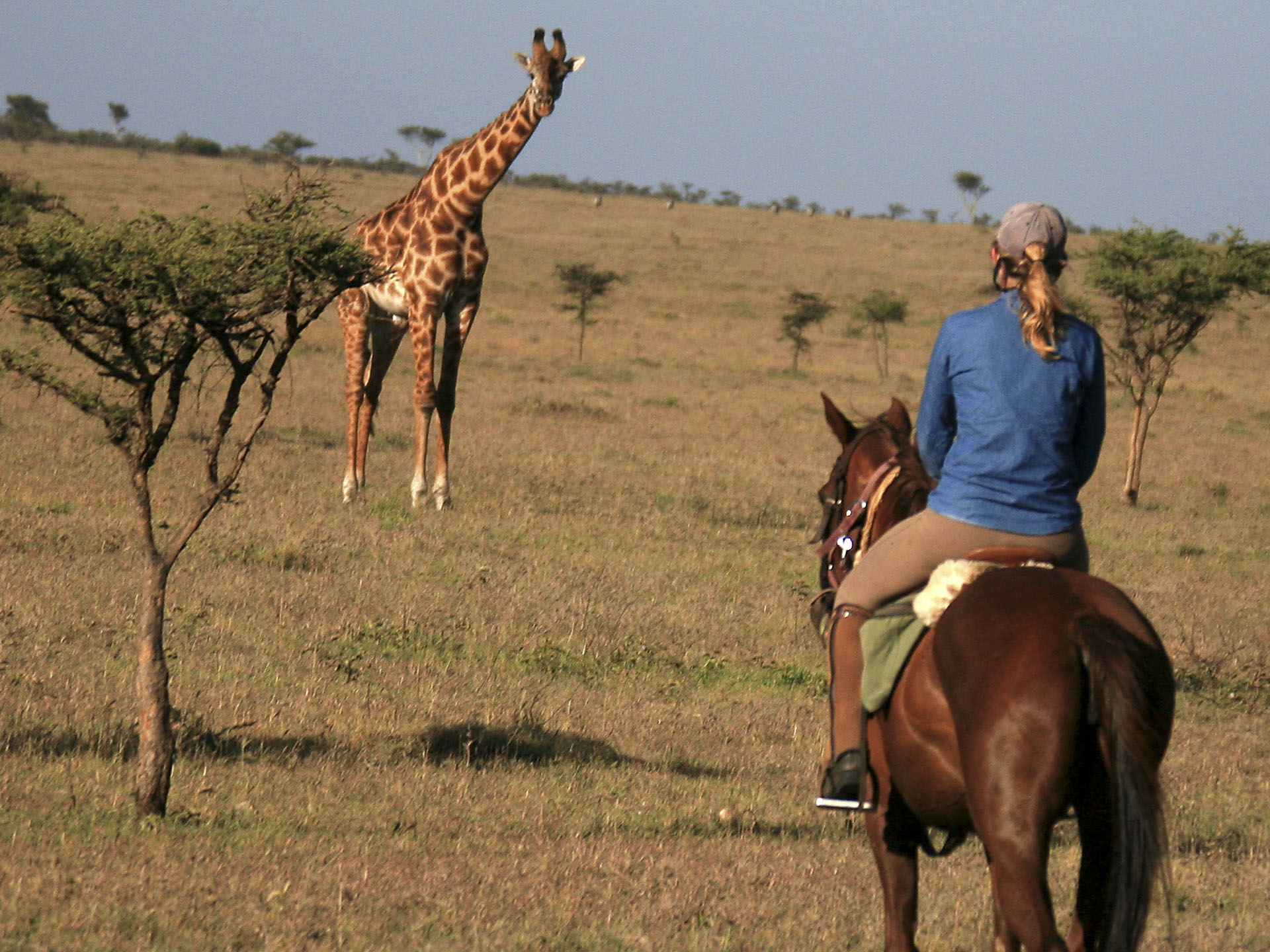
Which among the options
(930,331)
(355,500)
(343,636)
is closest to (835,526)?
(343,636)

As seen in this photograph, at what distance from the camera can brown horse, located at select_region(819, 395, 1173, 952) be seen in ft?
10.1

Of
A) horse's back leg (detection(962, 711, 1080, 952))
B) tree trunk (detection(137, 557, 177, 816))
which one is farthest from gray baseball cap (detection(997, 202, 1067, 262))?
tree trunk (detection(137, 557, 177, 816))

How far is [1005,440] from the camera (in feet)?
12.1

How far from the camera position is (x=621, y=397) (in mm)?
24484

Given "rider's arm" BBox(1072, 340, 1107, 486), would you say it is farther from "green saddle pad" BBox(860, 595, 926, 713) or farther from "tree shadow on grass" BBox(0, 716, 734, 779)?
"tree shadow on grass" BBox(0, 716, 734, 779)

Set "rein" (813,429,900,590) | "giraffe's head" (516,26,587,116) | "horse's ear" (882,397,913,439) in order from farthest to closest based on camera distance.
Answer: "giraffe's head" (516,26,587,116) < "horse's ear" (882,397,913,439) < "rein" (813,429,900,590)

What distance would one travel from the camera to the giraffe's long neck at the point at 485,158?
12859mm

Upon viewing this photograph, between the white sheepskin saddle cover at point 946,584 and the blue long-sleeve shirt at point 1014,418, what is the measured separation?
175 millimetres

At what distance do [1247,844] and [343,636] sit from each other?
496cm

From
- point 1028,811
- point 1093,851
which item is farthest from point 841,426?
point 1028,811

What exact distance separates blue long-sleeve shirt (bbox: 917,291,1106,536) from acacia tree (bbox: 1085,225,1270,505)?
13.9 m

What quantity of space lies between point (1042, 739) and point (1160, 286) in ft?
51.6

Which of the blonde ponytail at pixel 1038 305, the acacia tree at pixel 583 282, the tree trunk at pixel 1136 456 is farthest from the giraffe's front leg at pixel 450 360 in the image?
the acacia tree at pixel 583 282

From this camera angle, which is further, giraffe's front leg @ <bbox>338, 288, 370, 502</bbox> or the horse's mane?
giraffe's front leg @ <bbox>338, 288, 370, 502</bbox>
